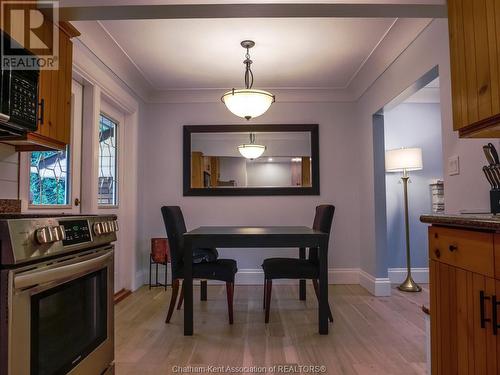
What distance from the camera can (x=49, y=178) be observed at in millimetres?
2656

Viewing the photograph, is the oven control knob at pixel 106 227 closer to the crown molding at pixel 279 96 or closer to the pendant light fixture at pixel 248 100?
the pendant light fixture at pixel 248 100

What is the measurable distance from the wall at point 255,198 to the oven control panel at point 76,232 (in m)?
3.05

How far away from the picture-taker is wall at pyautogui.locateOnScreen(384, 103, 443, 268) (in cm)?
444

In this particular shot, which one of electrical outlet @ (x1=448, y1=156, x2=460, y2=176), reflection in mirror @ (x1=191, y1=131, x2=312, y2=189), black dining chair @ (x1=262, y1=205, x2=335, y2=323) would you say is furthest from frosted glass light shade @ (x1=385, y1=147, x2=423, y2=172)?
electrical outlet @ (x1=448, y1=156, x2=460, y2=176)

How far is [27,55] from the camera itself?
160 cm

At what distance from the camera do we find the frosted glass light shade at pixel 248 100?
295cm

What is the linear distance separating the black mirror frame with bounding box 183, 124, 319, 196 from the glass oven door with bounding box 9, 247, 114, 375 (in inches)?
110

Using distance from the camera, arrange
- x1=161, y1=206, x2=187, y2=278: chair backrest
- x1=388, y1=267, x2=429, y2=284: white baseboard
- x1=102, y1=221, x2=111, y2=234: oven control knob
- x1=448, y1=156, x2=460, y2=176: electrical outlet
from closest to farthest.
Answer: x1=102, y1=221, x2=111, y2=234: oven control knob < x1=448, y1=156, x2=460, y2=176: electrical outlet < x1=161, y1=206, x2=187, y2=278: chair backrest < x1=388, y1=267, x2=429, y2=284: white baseboard

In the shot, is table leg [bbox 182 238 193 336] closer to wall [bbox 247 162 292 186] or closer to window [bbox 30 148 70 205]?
window [bbox 30 148 70 205]

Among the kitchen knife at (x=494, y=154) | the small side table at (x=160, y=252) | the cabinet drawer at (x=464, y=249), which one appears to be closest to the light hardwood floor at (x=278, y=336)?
the small side table at (x=160, y=252)

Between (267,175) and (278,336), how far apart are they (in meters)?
2.22

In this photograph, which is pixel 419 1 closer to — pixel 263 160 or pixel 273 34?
pixel 273 34

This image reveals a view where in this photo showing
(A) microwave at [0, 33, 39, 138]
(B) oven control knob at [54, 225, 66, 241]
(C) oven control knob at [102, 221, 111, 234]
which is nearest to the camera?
(B) oven control knob at [54, 225, 66, 241]

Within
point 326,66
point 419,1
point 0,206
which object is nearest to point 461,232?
point 419,1
